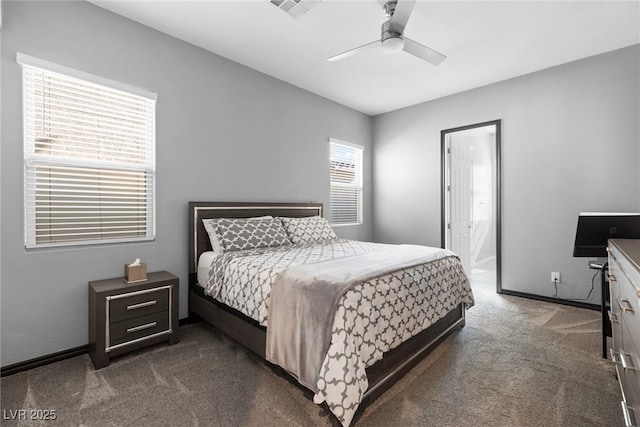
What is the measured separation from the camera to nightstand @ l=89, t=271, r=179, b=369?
2.12 meters

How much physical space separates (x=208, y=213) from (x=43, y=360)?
166cm

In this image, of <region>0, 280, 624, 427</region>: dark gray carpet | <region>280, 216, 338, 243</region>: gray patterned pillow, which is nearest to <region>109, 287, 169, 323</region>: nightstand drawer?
<region>0, 280, 624, 427</region>: dark gray carpet

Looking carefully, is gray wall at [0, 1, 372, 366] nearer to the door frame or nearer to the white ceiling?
the white ceiling

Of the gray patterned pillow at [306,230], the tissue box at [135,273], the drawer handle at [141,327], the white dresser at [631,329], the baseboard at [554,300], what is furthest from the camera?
the gray patterned pillow at [306,230]

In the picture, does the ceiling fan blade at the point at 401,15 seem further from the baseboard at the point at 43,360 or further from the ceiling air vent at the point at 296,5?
the baseboard at the point at 43,360

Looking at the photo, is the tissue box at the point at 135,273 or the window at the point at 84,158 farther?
the tissue box at the point at 135,273

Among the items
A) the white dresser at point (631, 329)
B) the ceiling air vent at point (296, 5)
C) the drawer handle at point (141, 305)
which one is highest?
the ceiling air vent at point (296, 5)

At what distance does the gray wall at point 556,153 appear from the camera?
3115mm

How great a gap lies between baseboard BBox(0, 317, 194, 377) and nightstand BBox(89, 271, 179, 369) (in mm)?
152

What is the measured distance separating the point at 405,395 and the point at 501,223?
3.00 meters

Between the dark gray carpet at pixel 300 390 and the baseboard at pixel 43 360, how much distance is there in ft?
0.17

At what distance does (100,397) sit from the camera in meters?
1.81

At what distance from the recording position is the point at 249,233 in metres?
3.00

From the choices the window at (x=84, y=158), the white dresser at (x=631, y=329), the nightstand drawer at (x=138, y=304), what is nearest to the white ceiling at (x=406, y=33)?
the window at (x=84, y=158)
